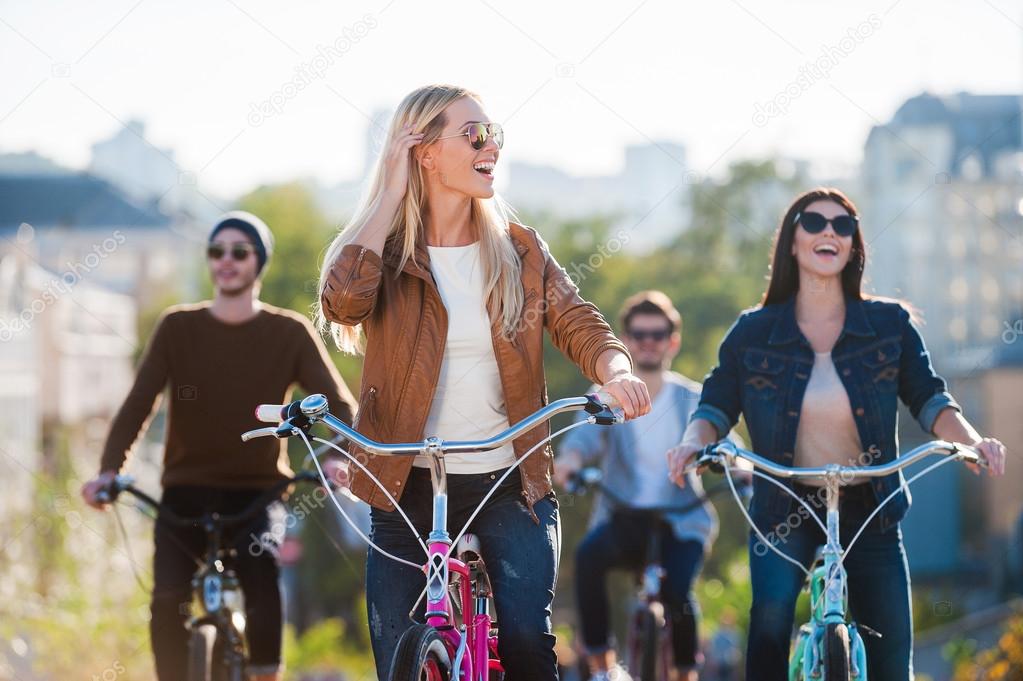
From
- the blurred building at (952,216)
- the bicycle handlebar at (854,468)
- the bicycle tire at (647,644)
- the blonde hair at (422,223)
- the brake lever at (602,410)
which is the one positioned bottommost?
the bicycle tire at (647,644)

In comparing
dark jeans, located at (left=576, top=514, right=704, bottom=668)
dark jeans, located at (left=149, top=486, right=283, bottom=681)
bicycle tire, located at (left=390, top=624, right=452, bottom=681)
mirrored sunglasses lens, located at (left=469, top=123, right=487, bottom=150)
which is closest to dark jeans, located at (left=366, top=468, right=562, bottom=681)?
bicycle tire, located at (left=390, top=624, right=452, bottom=681)

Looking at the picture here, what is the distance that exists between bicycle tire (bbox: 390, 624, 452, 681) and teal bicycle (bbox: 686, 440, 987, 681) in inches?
47.1

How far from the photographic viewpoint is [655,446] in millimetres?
6887

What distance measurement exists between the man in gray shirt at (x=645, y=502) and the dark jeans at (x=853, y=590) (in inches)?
81.2

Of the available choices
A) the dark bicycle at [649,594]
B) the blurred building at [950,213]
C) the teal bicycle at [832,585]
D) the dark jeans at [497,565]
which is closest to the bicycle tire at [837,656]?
the teal bicycle at [832,585]

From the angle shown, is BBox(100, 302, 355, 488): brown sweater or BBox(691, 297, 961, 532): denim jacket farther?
BBox(100, 302, 355, 488): brown sweater

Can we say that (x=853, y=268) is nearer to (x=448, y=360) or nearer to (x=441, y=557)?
(x=448, y=360)

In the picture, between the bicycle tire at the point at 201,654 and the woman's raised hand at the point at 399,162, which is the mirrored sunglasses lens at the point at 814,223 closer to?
the woman's raised hand at the point at 399,162

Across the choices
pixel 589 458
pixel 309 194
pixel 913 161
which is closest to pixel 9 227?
pixel 309 194

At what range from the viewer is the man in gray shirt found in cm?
661

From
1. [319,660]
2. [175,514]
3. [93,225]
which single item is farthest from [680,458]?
[93,225]

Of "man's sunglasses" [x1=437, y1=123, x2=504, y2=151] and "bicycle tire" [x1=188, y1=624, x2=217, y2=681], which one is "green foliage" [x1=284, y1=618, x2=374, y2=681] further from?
Result: "man's sunglasses" [x1=437, y1=123, x2=504, y2=151]

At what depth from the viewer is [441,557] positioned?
340 centimetres

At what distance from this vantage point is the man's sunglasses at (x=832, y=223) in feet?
15.4
